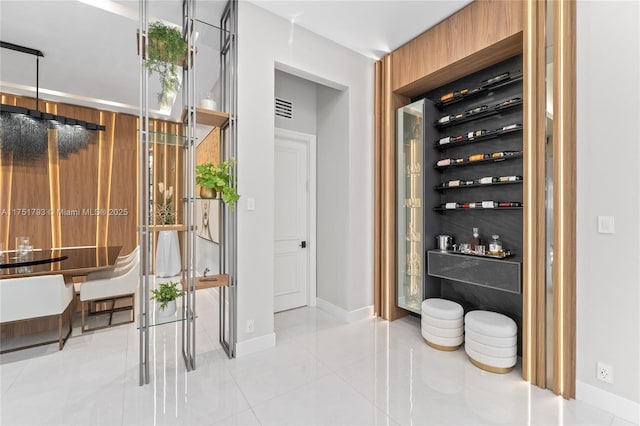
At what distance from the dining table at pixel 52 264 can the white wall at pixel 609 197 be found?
4.19 m

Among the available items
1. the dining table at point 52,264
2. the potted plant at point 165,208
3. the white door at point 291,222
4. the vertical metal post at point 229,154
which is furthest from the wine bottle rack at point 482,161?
the dining table at point 52,264

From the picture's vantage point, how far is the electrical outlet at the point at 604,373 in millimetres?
1893

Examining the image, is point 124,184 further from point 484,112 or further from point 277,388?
point 484,112

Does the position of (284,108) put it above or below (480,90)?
above

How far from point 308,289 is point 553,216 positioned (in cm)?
281

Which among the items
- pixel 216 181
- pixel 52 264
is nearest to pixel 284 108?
pixel 216 181

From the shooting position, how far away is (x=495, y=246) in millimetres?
2691

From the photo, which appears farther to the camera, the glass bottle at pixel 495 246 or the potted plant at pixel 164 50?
the glass bottle at pixel 495 246

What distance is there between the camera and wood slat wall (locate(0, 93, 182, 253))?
443 cm

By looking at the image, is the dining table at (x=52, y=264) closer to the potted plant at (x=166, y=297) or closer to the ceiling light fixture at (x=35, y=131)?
the potted plant at (x=166, y=297)

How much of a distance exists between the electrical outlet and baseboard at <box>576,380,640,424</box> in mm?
78

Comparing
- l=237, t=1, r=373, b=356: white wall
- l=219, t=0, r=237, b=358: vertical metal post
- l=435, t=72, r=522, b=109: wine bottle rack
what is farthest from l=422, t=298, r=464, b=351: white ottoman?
l=435, t=72, r=522, b=109: wine bottle rack

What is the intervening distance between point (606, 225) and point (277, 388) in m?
2.48

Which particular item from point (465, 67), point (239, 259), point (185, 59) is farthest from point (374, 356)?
point (185, 59)
